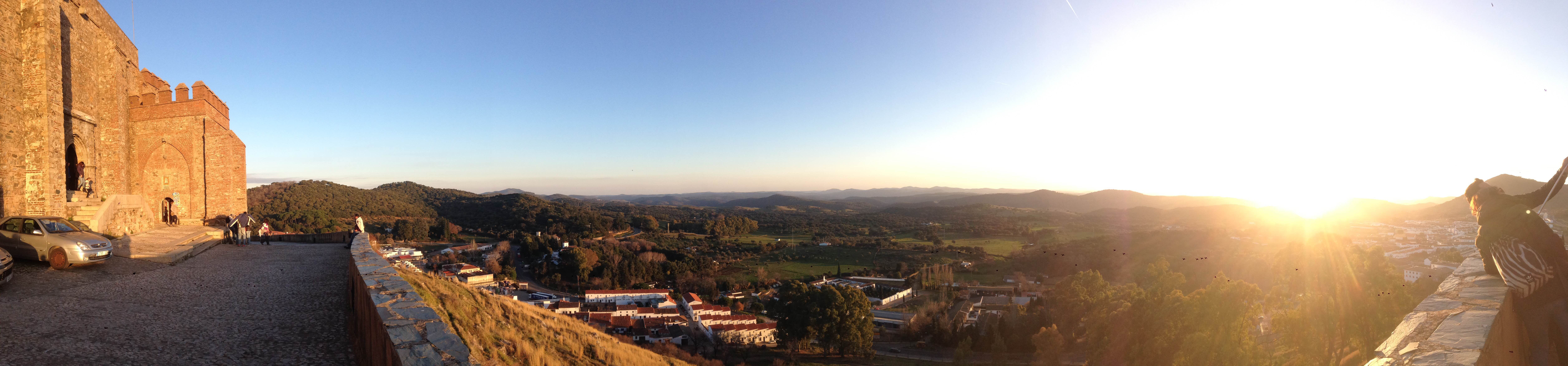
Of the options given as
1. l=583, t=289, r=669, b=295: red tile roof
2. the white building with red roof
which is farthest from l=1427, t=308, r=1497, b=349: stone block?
l=583, t=289, r=669, b=295: red tile roof

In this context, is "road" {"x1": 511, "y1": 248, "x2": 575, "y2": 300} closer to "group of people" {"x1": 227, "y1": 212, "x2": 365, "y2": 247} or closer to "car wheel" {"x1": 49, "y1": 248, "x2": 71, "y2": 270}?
"group of people" {"x1": 227, "y1": 212, "x2": 365, "y2": 247}

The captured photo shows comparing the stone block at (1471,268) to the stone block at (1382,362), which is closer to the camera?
the stone block at (1382,362)

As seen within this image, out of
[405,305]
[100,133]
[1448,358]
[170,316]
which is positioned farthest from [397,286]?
[100,133]

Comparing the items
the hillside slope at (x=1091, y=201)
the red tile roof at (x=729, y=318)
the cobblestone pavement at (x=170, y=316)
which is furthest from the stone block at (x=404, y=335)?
the hillside slope at (x=1091, y=201)

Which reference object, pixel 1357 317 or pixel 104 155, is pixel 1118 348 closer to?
pixel 1357 317

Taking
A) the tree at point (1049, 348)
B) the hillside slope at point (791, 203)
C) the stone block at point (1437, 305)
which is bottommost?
the tree at point (1049, 348)

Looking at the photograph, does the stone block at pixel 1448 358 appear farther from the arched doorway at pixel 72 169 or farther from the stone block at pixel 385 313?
the arched doorway at pixel 72 169
